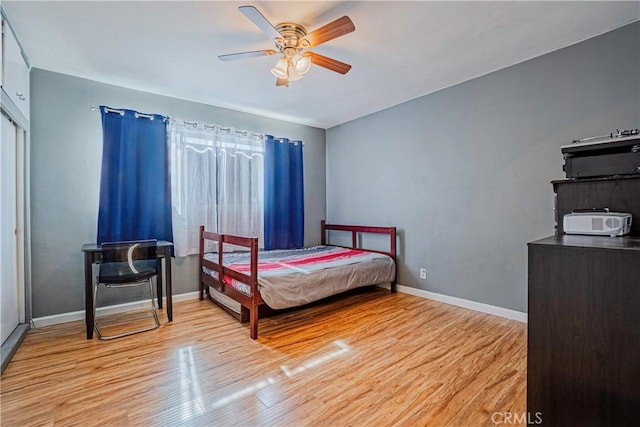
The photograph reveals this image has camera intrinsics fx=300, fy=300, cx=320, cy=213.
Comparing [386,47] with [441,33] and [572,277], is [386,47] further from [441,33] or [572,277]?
[572,277]

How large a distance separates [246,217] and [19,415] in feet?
8.86

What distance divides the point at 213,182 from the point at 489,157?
3.12 meters

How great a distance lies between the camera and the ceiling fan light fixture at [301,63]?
219 cm

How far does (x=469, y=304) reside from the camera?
321 cm

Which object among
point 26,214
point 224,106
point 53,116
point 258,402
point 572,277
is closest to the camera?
point 572,277

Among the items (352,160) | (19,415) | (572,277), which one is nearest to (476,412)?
(572,277)

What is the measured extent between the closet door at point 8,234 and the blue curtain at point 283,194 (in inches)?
97.4

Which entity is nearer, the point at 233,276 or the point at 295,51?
the point at 295,51

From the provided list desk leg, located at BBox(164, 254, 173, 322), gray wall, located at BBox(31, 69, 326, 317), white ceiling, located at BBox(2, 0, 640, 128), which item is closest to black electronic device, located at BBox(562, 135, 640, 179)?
white ceiling, located at BBox(2, 0, 640, 128)

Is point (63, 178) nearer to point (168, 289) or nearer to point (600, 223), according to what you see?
point (168, 289)

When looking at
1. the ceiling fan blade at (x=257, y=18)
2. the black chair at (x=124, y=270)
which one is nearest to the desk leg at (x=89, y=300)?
the black chair at (x=124, y=270)

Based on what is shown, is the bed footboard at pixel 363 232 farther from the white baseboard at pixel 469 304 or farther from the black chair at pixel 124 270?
the black chair at pixel 124 270

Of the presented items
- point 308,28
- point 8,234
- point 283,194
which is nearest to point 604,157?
point 308,28

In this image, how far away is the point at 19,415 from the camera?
1.59 meters
